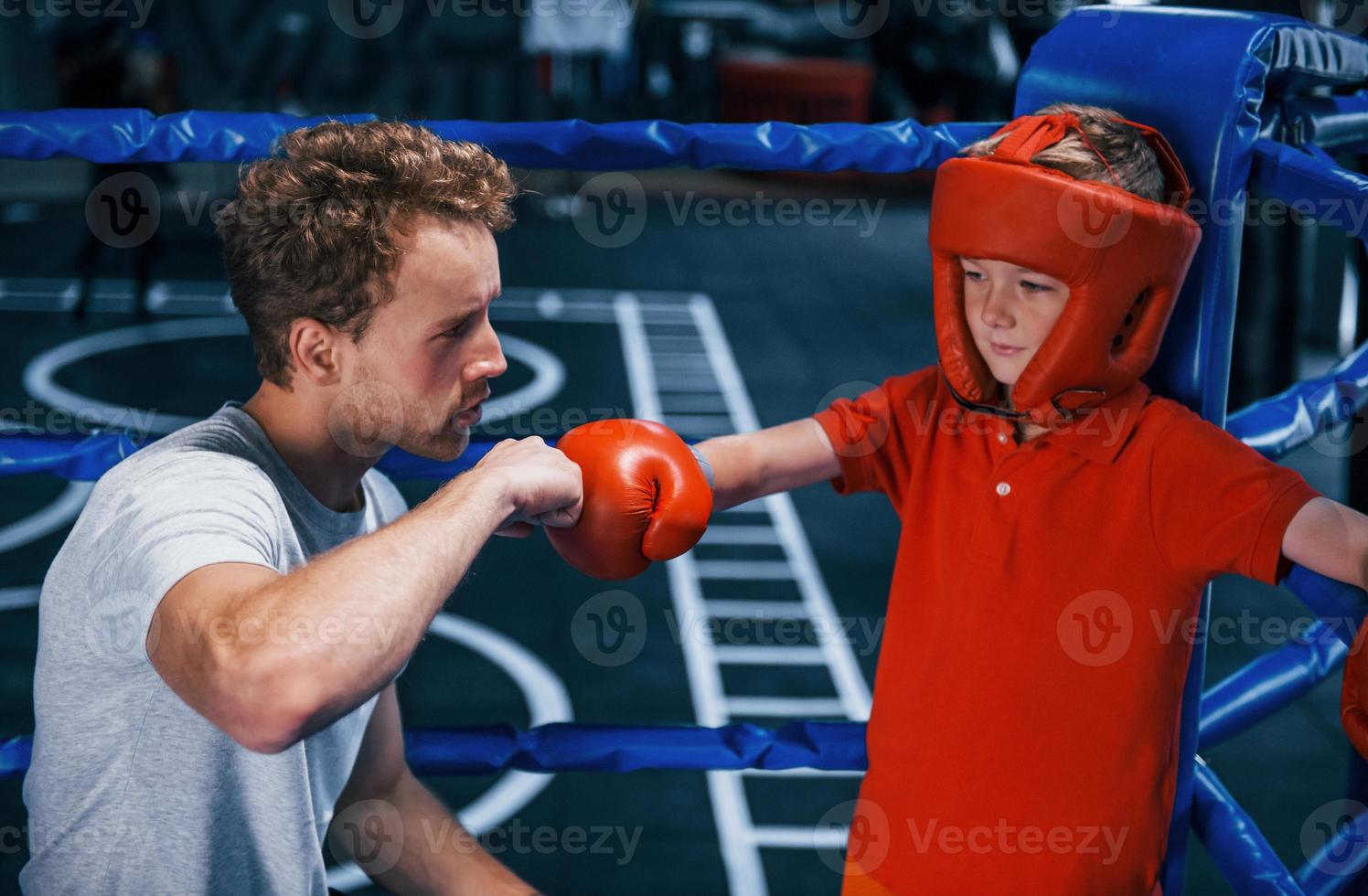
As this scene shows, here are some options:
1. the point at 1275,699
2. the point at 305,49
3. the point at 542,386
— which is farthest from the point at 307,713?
the point at 305,49

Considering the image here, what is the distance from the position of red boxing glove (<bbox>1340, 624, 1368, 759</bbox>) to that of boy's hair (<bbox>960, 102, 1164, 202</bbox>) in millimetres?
499

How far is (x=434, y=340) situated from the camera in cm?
129

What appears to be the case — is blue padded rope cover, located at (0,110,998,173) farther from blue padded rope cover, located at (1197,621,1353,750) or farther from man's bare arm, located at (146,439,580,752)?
blue padded rope cover, located at (1197,621,1353,750)

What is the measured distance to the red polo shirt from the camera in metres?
1.32

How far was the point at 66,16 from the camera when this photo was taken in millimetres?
10859

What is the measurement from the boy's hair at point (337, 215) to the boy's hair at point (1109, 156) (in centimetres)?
59

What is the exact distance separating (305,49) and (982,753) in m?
11.3

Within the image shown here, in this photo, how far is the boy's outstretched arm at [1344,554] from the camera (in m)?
1.05
